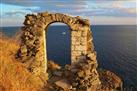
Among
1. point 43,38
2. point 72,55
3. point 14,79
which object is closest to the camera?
point 14,79

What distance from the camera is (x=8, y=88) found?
46.3 ft

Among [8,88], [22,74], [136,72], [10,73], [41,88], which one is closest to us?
[8,88]

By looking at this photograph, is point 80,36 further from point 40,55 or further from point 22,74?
point 22,74

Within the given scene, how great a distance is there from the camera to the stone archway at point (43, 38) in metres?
21.2

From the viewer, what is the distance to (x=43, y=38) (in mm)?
21844

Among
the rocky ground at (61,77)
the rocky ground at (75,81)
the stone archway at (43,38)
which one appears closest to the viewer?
the rocky ground at (61,77)

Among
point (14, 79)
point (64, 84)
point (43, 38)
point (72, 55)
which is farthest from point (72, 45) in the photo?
point (14, 79)

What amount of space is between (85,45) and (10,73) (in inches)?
284

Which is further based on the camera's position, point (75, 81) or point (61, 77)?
point (61, 77)

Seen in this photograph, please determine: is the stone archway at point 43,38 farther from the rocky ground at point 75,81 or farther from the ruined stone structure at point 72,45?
the rocky ground at point 75,81

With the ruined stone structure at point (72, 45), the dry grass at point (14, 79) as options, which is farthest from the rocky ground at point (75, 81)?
the dry grass at point (14, 79)

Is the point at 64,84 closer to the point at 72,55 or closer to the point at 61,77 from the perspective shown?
the point at 61,77

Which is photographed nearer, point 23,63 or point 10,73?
point 10,73

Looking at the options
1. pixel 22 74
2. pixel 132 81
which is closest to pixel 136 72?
pixel 132 81
